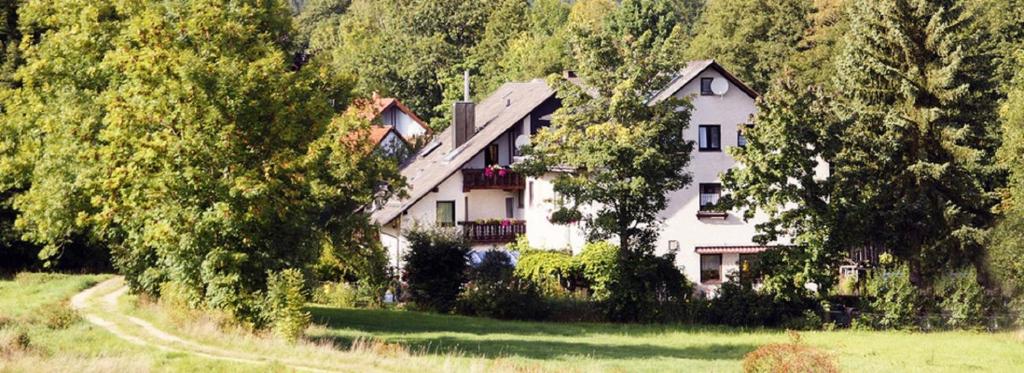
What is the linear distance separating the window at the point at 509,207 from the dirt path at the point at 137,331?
2006 cm

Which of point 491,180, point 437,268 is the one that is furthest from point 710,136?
point 437,268

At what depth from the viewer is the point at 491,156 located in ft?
198

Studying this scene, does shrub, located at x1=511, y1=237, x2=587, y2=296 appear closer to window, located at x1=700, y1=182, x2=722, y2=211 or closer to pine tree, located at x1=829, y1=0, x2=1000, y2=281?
window, located at x1=700, y1=182, x2=722, y2=211

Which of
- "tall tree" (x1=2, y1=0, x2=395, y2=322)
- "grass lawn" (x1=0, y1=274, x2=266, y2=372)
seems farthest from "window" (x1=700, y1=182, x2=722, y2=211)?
"grass lawn" (x1=0, y1=274, x2=266, y2=372)

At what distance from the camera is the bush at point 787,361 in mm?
25953

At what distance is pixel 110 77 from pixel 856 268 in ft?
100

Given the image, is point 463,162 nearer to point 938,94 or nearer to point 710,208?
point 710,208

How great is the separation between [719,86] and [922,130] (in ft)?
26.5

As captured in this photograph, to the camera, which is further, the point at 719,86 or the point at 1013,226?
the point at 719,86

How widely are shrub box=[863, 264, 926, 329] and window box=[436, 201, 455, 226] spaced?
20.2 meters

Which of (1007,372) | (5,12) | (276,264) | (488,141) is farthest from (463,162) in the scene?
(1007,372)

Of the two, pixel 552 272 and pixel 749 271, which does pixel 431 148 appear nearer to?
pixel 552 272

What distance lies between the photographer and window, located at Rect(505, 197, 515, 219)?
60.9 meters

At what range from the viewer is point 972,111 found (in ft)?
168
